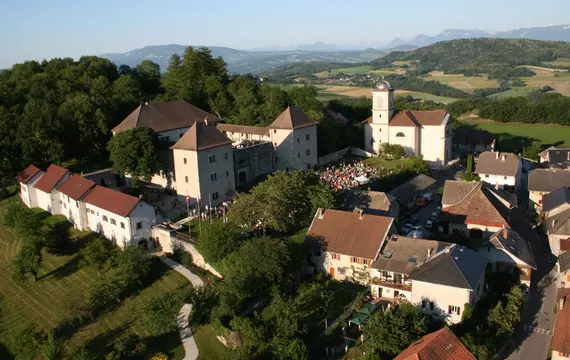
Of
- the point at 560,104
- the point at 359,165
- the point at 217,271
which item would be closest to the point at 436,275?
the point at 217,271

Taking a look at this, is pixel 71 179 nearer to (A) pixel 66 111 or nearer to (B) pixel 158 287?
(A) pixel 66 111

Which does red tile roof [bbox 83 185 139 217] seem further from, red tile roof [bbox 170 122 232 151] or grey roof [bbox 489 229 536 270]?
grey roof [bbox 489 229 536 270]

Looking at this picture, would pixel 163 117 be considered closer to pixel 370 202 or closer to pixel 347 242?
pixel 370 202

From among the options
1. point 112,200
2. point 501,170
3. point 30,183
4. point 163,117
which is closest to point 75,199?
point 112,200

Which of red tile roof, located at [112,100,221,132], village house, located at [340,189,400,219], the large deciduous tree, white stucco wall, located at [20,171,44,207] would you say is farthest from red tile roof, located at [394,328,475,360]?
white stucco wall, located at [20,171,44,207]

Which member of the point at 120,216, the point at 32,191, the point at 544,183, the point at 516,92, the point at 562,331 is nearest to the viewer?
the point at 562,331

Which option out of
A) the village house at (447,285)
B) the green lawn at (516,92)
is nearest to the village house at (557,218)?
the village house at (447,285)
